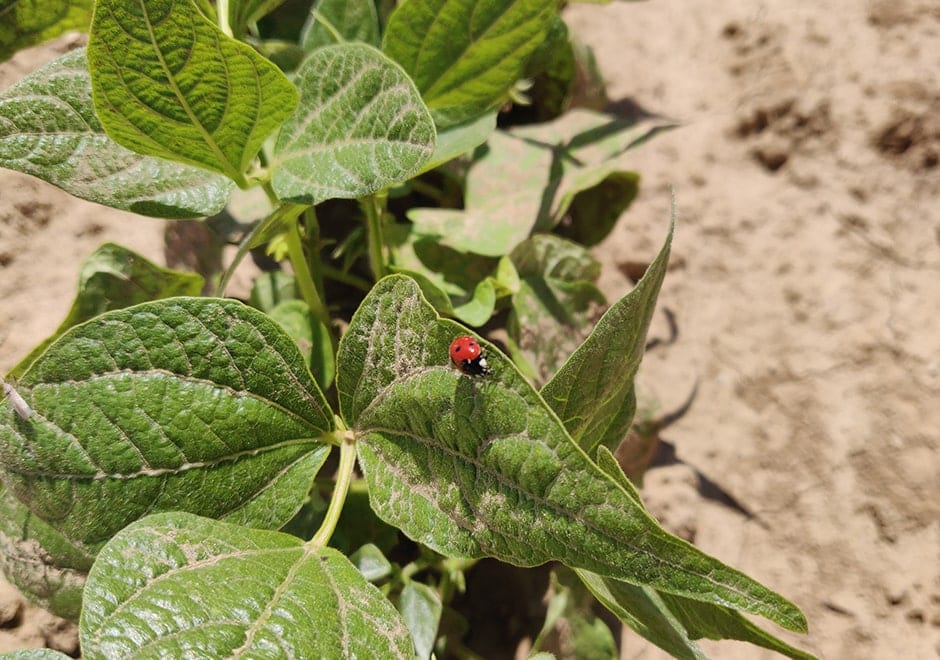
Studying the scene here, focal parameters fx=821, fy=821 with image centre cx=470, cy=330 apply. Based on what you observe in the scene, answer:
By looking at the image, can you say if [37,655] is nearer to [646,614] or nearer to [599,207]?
[646,614]

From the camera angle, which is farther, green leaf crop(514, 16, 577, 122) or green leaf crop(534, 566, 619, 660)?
green leaf crop(514, 16, 577, 122)

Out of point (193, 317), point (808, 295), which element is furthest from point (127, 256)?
point (808, 295)

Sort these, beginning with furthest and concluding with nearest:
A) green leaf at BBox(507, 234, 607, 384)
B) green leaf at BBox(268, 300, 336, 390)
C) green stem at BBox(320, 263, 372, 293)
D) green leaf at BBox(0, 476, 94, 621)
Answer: green stem at BBox(320, 263, 372, 293) → green leaf at BBox(507, 234, 607, 384) → green leaf at BBox(268, 300, 336, 390) → green leaf at BBox(0, 476, 94, 621)

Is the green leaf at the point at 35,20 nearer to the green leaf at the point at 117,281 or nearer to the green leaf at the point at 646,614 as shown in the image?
the green leaf at the point at 117,281

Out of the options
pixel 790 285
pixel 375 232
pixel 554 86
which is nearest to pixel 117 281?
pixel 375 232

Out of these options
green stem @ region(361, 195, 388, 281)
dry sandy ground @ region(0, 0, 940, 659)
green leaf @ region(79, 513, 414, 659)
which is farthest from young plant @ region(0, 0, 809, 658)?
dry sandy ground @ region(0, 0, 940, 659)

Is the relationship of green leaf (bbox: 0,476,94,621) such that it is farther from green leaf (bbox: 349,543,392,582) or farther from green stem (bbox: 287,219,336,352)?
green stem (bbox: 287,219,336,352)
